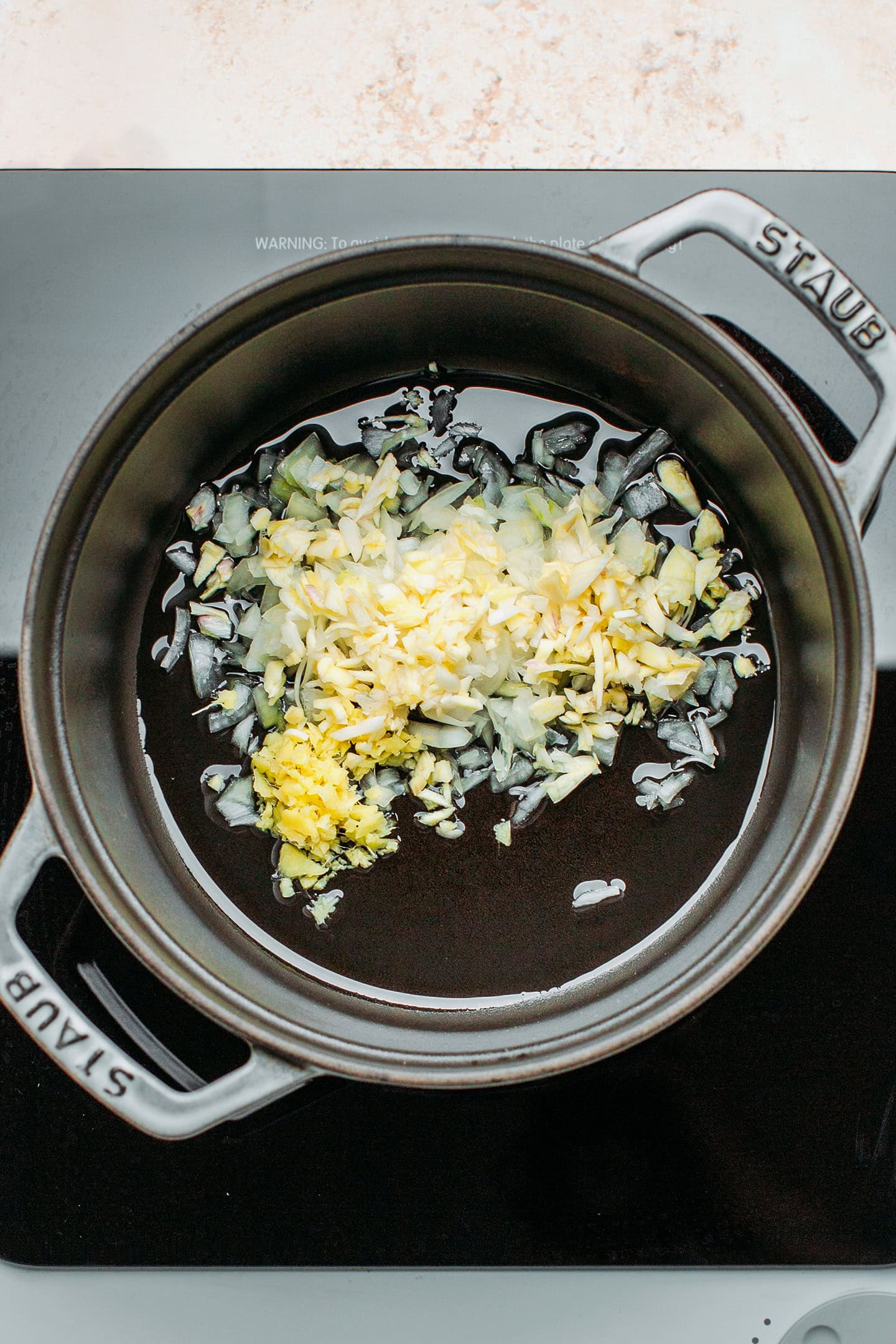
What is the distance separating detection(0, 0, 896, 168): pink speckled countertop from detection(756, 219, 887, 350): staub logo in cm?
22

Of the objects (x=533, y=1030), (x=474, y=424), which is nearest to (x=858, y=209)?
(x=474, y=424)

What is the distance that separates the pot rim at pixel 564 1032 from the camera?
65 centimetres

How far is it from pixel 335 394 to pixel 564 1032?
564 millimetres

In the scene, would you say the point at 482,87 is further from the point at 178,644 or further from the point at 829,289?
the point at 178,644

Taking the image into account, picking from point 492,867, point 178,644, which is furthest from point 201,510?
point 492,867

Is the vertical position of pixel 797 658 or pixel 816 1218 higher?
pixel 797 658

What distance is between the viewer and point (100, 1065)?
2.04 ft

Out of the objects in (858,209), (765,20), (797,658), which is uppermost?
(765,20)

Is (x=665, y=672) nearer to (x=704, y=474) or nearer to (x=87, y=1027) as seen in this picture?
(x=704, y=474)

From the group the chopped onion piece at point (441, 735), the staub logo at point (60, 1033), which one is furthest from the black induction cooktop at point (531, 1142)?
the chopped onion piece at point (441, 735)

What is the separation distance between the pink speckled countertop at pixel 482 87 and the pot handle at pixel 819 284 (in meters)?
0.20

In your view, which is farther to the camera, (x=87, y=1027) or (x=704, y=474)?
(x=704, y=474)

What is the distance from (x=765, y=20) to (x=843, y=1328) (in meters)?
1.12

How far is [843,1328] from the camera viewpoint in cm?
79
